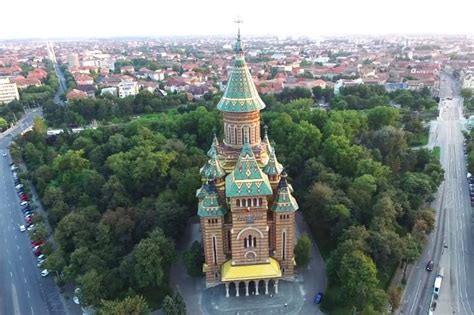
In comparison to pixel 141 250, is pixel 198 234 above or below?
below

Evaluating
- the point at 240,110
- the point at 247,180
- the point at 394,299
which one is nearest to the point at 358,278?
the point at 394,299

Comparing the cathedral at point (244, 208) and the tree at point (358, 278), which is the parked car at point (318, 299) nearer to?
the tree at point (358, 278)

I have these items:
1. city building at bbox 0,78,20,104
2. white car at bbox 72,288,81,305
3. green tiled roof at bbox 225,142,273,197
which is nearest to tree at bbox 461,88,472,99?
green tiled roof at bbox 225,142,273,197

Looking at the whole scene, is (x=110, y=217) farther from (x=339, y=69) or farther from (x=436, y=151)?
(x=339, y=69)

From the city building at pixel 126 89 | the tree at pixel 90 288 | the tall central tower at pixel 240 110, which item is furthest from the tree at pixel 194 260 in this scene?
the city building at pixel 126 89

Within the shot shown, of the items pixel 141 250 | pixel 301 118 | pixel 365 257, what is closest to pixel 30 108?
pixel 301 118

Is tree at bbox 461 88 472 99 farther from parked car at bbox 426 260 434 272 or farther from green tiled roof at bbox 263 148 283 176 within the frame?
green tiled roof at bbox 263 148 283 176

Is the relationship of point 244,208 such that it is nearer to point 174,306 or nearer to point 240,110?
point 240,110
